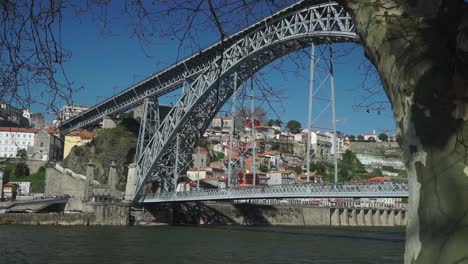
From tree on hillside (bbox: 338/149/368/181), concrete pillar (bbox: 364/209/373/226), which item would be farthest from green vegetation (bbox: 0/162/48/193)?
tree on hillside (bbox: 338/149/368/181)

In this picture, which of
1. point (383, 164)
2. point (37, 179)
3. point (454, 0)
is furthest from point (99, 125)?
point (454, 0)

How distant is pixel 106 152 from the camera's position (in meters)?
45.5

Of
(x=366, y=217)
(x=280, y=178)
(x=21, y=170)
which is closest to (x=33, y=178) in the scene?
(x=21, y=170)

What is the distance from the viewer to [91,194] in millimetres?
36625

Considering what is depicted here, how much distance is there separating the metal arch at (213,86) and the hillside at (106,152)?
452 inches

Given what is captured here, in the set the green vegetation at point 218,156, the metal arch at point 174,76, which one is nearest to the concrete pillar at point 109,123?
the metal arch at point 174,76

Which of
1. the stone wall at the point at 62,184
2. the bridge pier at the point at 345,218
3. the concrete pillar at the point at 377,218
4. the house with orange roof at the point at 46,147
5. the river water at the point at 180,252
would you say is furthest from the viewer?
the house with orange roof at the point at 46,147

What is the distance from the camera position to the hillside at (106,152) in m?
44.9

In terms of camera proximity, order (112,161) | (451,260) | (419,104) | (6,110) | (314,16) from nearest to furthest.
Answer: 1. (451,260)
2. (419,104)
3. (6,110)
4. (314,16)
5. (112,161)

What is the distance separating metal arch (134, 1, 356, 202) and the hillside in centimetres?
1149

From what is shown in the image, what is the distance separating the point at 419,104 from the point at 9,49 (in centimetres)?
225

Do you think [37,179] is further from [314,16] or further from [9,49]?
[9,49]

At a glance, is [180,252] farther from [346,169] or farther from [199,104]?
[346,169]

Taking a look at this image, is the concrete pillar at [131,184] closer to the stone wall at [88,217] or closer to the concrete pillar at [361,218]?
the stone wall at [88,217]
